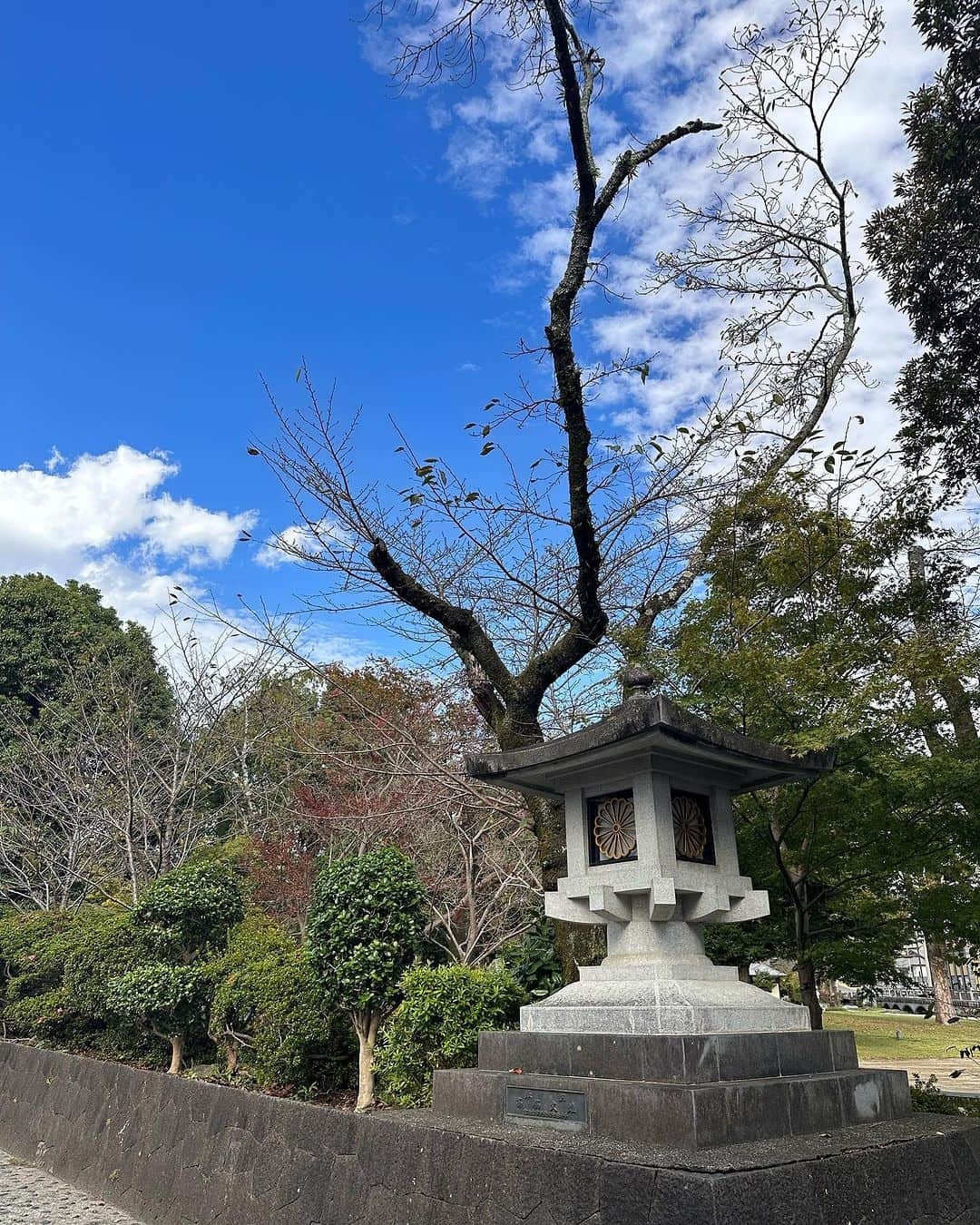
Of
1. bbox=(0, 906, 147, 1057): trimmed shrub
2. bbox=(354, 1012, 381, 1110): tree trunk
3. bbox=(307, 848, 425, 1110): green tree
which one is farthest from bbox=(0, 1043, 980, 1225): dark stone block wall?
bbox=(0, 906, 147, 1057): trimmed shrub

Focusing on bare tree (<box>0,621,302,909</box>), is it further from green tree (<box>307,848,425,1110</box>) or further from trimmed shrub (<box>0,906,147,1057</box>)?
green tree (<box>307,848,425,1110</box>)

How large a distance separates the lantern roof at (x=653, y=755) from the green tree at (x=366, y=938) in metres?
1.33

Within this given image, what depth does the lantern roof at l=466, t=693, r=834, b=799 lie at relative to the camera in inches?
173

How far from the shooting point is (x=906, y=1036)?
20766 mm

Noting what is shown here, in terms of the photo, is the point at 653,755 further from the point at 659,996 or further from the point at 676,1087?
the point at 676,1087

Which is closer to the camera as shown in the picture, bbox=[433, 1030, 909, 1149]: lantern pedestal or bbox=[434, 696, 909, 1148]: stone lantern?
bbox=[433, 1030, 909, 1149]: lantern pedestal

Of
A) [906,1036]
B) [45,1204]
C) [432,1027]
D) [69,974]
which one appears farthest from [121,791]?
[906,1036]

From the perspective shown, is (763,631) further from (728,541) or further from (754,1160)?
(754,1160)

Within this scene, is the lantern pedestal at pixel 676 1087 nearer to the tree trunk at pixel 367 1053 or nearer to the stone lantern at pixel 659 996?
the stone lantern at pixel 659 996

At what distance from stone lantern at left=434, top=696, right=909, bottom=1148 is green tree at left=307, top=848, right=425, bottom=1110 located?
1.20m

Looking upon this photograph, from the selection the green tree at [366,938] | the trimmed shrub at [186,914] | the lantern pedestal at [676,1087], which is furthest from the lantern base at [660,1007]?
the trimmed shrub at [186,914]

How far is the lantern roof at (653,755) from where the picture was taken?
14.4 ft

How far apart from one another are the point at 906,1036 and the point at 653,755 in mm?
20697

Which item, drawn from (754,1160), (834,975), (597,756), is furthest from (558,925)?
(754,1160)
